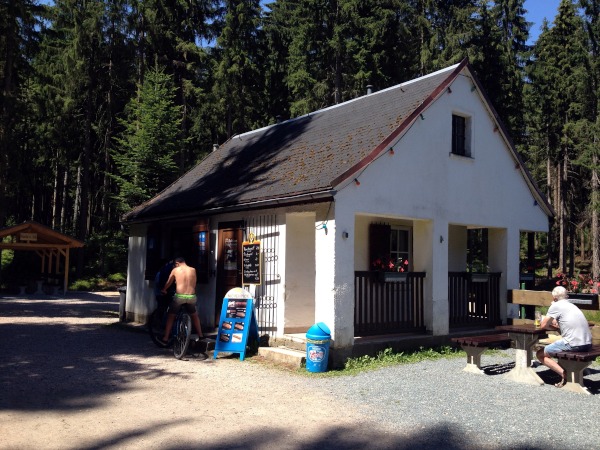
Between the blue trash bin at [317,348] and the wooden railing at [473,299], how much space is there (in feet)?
13.2

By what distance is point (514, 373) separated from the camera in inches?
332

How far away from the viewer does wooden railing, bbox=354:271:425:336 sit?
33.3ft

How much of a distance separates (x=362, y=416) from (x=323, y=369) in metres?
2.51

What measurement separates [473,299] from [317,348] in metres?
5.45

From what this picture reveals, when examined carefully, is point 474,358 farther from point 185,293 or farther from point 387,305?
point 185,293

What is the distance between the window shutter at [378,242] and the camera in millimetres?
11695

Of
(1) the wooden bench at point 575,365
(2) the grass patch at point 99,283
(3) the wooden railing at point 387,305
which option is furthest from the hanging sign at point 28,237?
(1) the wooden bench at point 575,365

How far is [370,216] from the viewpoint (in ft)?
37.8

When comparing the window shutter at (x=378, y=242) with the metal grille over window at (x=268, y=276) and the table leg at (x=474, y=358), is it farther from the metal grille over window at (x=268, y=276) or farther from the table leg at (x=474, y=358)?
the table leg at (x=474, y=358)

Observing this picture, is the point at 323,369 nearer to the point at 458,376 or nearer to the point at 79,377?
the point at 458,376

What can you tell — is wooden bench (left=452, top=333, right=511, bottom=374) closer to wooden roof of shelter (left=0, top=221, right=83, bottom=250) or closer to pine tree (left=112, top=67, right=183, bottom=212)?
wooden roof of shelter (left=0, top=221, right=83, bottom=250)

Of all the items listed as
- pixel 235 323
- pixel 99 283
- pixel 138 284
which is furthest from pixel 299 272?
pixel 99 283

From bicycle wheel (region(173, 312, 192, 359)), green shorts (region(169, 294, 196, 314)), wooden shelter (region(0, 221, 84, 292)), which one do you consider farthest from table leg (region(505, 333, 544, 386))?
wooden shelter (region(0, 221, 84, 292))

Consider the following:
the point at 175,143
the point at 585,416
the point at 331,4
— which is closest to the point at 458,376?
the point at 585,416
